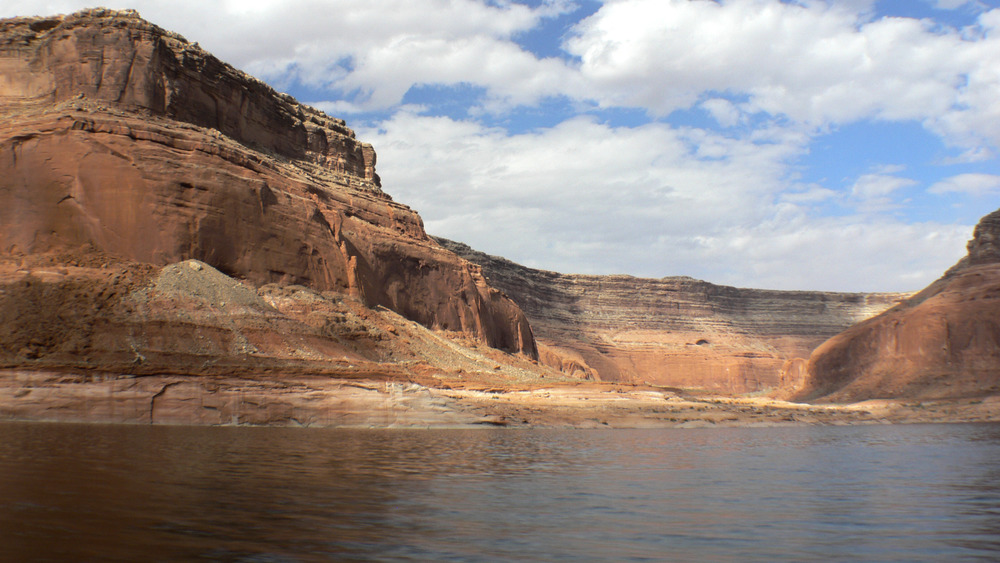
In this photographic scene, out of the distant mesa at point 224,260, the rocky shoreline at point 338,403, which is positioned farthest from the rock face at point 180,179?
the rocky shoreline at point 338,403

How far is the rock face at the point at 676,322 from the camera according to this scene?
317ft

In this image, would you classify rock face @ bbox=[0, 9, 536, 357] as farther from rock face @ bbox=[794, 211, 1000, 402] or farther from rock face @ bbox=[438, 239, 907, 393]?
rock face @ bbox=[438, 239, 907, 393]

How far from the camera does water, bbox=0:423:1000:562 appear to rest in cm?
681

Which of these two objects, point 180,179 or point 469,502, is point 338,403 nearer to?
point 180,179

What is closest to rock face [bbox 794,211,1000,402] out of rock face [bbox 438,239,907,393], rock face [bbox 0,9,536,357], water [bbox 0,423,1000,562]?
rock face [bbox 0,9,536,357]

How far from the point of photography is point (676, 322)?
360 feet

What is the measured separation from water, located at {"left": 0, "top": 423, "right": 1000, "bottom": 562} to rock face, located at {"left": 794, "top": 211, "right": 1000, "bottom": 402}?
32.9 m

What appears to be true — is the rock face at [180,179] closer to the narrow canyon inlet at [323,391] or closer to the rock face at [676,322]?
the narrow canyon inlet at [323,391]

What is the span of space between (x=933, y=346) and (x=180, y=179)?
4925 cm

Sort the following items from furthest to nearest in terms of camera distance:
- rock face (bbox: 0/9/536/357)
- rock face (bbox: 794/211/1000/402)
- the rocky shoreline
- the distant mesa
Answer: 1. rock face (bbox: 794/211/1000/402)
2. rock face (bbox: 0/9/536/357)
3. the distant mesa
4. the rocky shoreline

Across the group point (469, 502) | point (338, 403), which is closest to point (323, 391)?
point (338, 403)

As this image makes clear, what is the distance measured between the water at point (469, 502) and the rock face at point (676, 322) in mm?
74097

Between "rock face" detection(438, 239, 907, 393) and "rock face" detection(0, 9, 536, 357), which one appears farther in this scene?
"rock face" detection(438, 239, 907, 393)

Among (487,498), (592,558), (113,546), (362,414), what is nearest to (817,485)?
(487,498)
